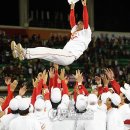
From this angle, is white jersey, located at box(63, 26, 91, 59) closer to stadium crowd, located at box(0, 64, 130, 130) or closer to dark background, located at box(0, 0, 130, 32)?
stadium crowd, located at box(0, 64, 130, 130)

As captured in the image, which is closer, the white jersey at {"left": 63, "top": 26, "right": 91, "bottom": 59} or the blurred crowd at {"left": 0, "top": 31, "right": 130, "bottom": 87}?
the white jersey at {"left": 63, "top": 26, "right": 91, "bottom": 59}

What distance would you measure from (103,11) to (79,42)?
685 inches

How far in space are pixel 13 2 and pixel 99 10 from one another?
5.41 meters

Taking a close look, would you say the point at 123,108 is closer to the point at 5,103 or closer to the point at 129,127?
the point at 129,127

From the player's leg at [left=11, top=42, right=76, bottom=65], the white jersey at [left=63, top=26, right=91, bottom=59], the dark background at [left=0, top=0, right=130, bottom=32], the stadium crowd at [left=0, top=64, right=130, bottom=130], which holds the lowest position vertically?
the stadium crowd at [left=0, top=64, right=130, bottom=130]

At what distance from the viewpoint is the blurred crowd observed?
21484 mm

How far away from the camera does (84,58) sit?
24141 millimetres

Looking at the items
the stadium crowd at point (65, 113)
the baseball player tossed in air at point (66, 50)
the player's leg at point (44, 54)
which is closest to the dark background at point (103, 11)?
the baseball player tossed in air at point (66, 50)

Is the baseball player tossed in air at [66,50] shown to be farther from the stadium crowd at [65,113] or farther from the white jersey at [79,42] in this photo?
the stadium crowd at [65,113]

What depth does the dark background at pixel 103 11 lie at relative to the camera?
25734 mm

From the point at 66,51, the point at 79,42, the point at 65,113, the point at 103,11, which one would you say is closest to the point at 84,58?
the point at 103,11

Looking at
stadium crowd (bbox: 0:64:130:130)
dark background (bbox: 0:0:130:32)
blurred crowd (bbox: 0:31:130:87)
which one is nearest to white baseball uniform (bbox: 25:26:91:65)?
stadium crowd (bbox: 0:64:130:130)

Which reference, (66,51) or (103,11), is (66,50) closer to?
(66,51)

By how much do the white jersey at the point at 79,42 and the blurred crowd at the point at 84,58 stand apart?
8883 millimetres
